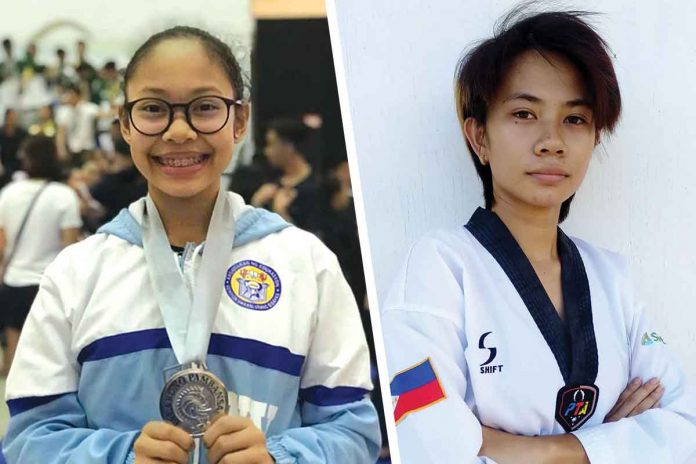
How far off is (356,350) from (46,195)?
0.47 metres

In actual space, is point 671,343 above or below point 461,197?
below

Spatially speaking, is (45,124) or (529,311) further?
(529,311)

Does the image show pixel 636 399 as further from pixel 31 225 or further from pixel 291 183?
pixel 31 225

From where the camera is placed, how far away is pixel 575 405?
1289mm

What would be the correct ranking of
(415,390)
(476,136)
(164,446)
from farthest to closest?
(476,136)
(415,390)
(164,446)

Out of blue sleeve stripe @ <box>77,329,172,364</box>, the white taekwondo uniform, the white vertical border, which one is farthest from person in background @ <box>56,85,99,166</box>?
the white taekwondo uniform

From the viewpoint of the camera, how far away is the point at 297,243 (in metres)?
1.19

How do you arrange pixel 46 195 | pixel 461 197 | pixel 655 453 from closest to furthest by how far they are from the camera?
1. pixel 46 195
2. pixel 655 453
3. pixel 461 197

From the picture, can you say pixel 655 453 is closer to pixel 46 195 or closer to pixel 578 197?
pixel 578 197

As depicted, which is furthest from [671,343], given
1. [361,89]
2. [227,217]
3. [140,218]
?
[140,218]

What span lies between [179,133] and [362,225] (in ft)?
1.00

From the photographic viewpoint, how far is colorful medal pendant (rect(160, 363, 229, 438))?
1.07m

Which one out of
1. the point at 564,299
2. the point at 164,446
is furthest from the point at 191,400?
the point at 564,299

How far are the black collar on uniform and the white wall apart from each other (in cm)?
7
